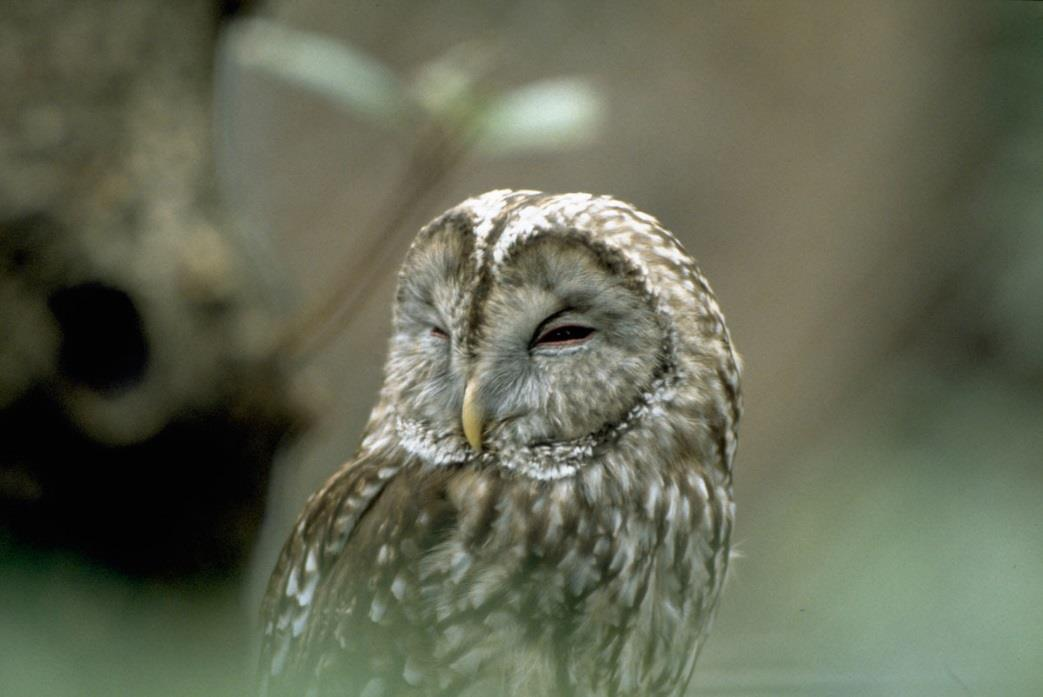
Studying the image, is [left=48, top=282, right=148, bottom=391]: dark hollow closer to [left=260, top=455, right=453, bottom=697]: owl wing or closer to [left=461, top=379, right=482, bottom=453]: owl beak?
[left=260, top=455, right=453, bottom=697]: owl wing

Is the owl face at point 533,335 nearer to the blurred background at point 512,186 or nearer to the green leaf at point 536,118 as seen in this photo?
the blurred background at point 512,186

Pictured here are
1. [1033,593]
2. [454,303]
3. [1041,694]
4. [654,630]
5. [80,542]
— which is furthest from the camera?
[80,542]

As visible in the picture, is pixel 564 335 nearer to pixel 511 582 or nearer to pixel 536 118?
pixel 511 582

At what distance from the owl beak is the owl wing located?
0.12m

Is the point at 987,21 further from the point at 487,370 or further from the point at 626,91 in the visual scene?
the point at 487,370

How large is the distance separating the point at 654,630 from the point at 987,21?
5.91m

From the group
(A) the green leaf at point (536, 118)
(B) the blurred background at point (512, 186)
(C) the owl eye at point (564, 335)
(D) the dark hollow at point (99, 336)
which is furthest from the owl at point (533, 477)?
(D) the dark hollow at point (99, 336)

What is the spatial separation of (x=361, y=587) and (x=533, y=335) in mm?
531

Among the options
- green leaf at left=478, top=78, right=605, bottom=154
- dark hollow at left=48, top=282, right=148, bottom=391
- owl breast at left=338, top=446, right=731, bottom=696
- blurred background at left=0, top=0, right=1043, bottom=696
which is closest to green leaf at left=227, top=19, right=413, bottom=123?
blurred background at left=0, top=0, right=1043, bottom=696

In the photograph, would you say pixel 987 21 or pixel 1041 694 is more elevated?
pixel 987 21

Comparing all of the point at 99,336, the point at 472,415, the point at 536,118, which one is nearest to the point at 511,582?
the point at 472,415

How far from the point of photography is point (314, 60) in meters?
2.72

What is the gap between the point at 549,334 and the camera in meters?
1.97

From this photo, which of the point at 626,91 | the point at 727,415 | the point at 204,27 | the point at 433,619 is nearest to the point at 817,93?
the point at 626,91
